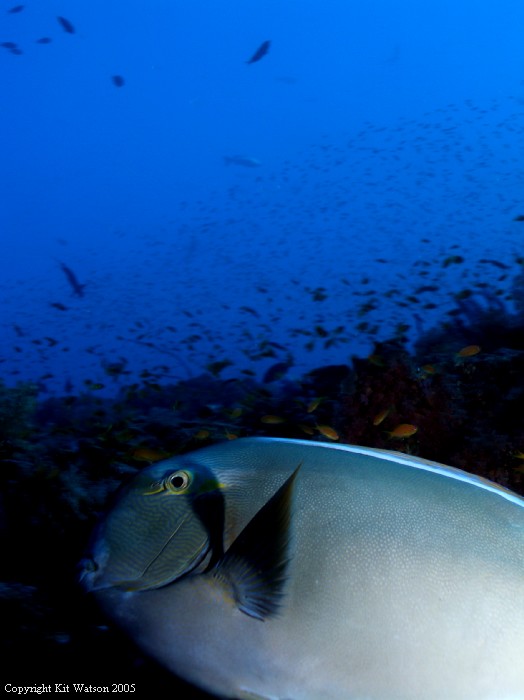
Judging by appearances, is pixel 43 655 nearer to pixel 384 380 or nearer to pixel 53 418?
pixel 384 380

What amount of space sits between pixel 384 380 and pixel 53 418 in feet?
33.2

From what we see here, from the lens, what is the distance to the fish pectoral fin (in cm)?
92

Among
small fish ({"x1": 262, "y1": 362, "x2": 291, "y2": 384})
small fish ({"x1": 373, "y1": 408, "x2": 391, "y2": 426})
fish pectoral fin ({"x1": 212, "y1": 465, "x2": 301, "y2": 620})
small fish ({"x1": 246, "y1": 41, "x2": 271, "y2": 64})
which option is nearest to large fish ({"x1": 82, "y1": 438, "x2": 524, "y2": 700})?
fish pectoral fin ({"x1": 212, "y1": 465, "x2": 301, "y2": 620})

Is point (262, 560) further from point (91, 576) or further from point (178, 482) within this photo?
point (91, 576)

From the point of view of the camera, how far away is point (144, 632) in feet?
3.24

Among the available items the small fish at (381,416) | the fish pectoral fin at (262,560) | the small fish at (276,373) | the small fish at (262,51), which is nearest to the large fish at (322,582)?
the fish pectoral fin at (262,560)

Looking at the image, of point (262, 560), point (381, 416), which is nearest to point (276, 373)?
point (381, 416)

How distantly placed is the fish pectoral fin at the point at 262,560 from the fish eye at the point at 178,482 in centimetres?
19

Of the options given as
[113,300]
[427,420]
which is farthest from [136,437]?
[113,300]

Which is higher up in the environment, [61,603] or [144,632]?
[144,632]

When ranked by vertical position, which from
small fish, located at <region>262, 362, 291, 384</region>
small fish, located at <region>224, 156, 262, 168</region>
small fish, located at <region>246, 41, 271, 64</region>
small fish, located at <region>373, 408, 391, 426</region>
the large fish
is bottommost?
small fish, located at <region>262, 362, 291, 384</region>

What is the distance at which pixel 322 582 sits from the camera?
928 millimetres

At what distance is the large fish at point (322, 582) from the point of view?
2.94ft

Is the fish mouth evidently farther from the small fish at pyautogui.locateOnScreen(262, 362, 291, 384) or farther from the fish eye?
the small fish at pyautogui.locateOnScreen(262, 362, 291, 384)
